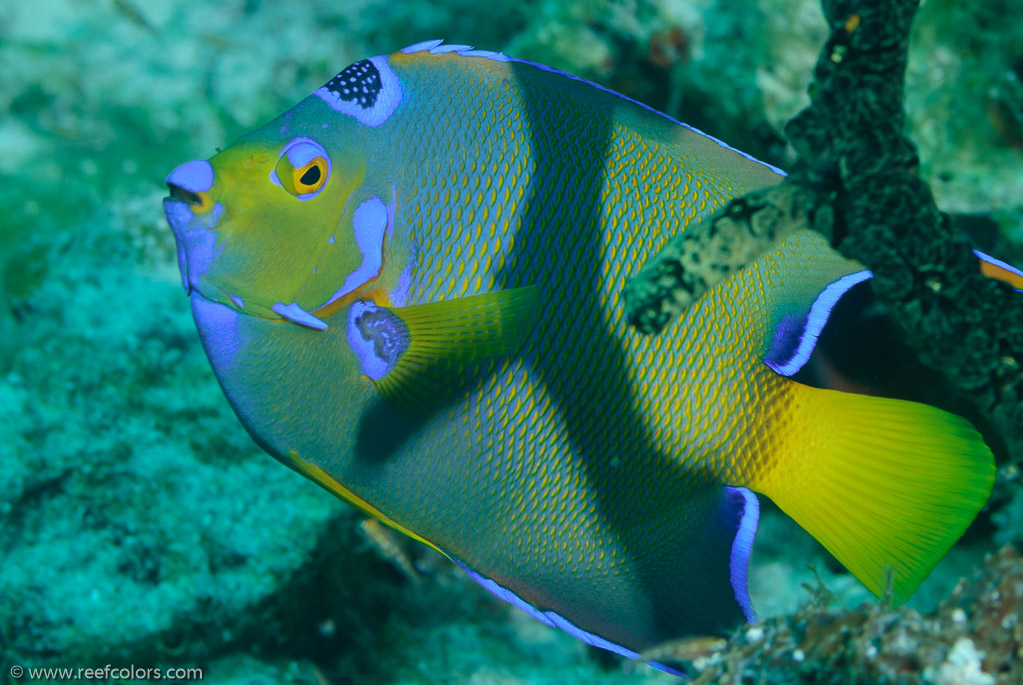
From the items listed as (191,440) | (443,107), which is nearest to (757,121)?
(443,107)

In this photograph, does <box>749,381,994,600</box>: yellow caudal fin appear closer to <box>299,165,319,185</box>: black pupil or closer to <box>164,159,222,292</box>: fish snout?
<box>299,165,319,185</box>: black pupil

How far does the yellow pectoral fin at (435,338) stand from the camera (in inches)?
47.5

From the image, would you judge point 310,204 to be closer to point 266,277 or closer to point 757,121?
point 266,277

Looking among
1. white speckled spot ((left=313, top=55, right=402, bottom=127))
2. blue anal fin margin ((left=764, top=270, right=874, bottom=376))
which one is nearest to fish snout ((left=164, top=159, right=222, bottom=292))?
white speckled spot ((left=313, top=55, right=402, bottom=127))

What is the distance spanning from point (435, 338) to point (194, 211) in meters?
0.56

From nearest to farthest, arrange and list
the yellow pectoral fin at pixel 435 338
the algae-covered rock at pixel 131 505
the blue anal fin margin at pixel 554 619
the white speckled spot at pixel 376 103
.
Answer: the yellow pectoral fin at pixel 435 338
the white speckled spot at pixel 376 103
the blue anal fin margin at pixel 554 619
the algae-covered rock at pixel 131 505

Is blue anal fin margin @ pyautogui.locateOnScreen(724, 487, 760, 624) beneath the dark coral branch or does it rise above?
beneath

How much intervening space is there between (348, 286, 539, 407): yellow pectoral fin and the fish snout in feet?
1.09

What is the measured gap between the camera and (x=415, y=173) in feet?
4.25

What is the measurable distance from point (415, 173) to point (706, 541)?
3.49 ft

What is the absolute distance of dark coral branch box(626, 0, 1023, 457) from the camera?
2.54 feet

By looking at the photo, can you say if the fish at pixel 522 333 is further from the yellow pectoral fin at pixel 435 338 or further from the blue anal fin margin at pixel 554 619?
the blue anal fin margin at pixel 554 619

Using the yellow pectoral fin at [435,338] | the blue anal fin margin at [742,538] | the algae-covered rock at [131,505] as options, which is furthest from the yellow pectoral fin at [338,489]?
the algae-covered rock at [131,505]

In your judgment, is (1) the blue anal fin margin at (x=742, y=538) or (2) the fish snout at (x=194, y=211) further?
(1) the blue anal fin margin at (x=742, y=538)
